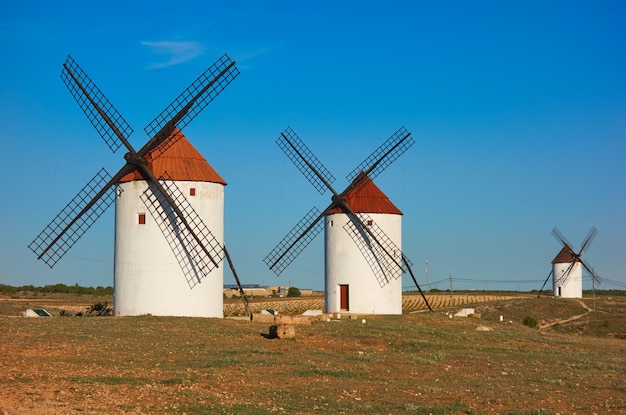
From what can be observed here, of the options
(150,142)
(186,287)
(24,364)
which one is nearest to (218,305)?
(186,287)

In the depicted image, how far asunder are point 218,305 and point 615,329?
30293 mm

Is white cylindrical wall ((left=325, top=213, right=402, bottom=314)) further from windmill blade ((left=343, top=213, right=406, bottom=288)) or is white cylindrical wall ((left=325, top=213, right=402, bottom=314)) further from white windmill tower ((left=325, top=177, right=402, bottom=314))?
windmill blade ((left=343, top=213, right=406, bottom=288))

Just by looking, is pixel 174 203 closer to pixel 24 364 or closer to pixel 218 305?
pixel 218 305

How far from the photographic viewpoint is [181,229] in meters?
34.8

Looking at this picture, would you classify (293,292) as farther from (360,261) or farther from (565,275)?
(360,261)

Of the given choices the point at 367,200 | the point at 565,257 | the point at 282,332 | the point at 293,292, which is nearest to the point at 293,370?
the point at 282,332

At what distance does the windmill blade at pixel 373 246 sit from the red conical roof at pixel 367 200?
0.58m

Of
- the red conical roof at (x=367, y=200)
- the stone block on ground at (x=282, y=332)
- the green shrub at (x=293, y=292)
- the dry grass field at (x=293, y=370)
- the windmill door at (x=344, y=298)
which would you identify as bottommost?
the dry grass field at (x=293, y=370)

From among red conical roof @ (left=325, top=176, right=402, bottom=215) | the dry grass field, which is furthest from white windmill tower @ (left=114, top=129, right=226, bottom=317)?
red conical roof @ (left=325, top=176, right=402, bottom=215)

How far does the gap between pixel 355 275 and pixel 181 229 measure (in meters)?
13.1

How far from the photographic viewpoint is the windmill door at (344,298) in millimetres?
45375

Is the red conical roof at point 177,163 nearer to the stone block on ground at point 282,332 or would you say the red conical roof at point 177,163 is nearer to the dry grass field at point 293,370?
the dry grass field at point 293,370

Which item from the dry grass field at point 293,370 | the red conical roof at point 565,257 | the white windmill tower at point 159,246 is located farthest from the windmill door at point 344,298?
the red conical roof at point 565,257

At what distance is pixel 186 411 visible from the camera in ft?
53.0
